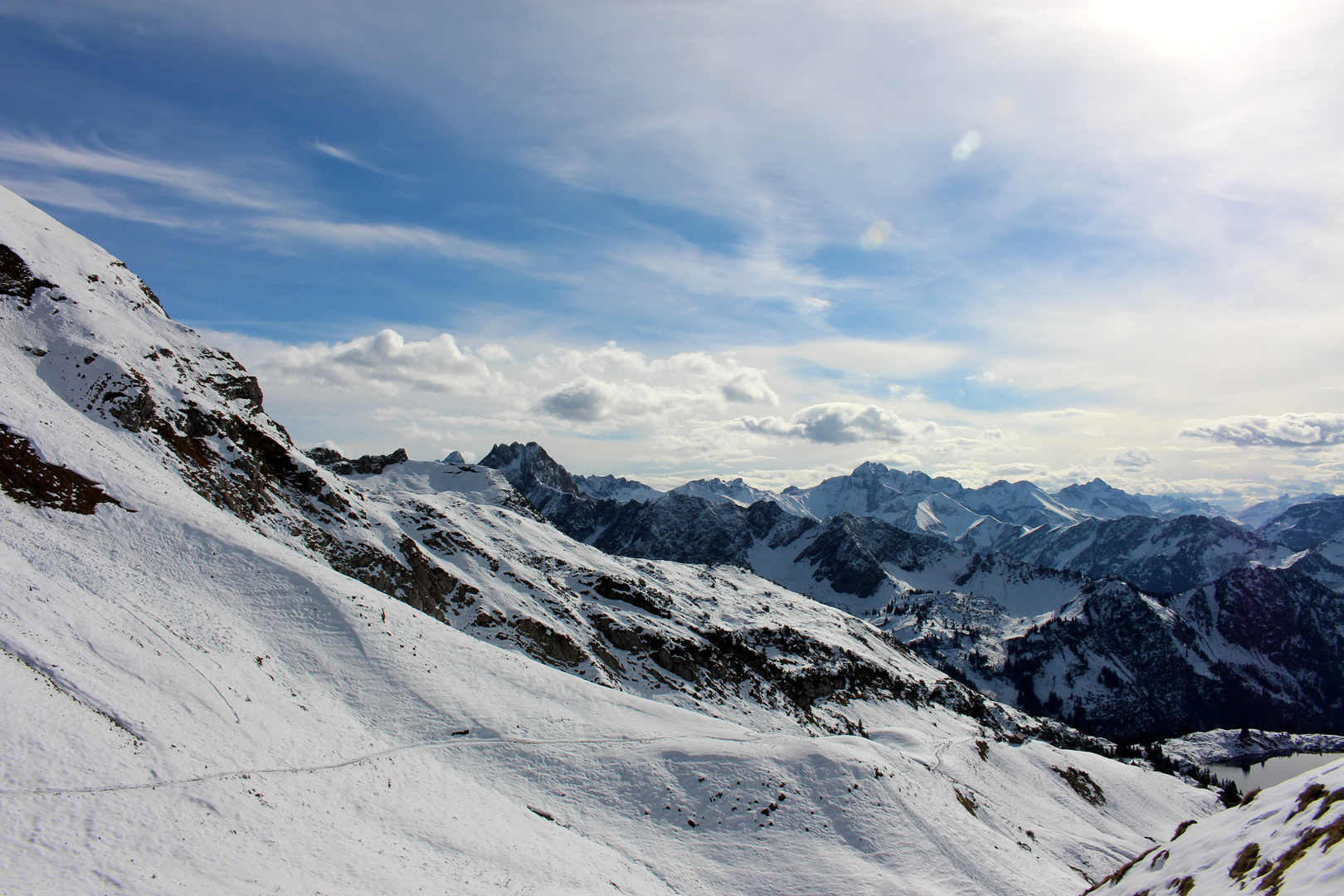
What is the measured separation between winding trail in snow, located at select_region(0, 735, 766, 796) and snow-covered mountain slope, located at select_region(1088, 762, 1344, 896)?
2837cm

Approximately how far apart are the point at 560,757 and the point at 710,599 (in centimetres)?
A: 13195

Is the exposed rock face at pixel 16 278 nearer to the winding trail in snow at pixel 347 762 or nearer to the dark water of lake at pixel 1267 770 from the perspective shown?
the winding trail in snow at pixel 347 762

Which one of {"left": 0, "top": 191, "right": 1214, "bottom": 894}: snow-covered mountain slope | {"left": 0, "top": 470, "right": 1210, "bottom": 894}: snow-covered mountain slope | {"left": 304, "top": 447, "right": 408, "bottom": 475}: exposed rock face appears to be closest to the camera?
{"left": 0, "top": 470, "right": 1210, "bottom": 894}: snow-covered mountain slope

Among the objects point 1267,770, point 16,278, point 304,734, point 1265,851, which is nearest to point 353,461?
point 16,278

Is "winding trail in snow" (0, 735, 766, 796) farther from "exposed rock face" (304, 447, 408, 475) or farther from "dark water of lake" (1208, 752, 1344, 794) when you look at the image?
"dark water of lake" (1208, 752, 1344, 794)

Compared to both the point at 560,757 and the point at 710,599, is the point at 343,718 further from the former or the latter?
the point at 710,599

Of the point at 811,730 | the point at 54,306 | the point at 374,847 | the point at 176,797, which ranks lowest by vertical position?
the point at 811,730

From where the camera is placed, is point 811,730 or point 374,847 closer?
point 374,847

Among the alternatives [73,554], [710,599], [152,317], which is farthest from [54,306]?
[710,599]

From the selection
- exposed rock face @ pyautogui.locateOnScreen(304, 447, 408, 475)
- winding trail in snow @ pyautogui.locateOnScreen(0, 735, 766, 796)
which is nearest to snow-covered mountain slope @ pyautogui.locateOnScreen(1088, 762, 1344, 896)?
winding trail in snow @ pyautogui.locateOnScreen(0, 735, 766, 796)

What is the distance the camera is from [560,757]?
40.0 m

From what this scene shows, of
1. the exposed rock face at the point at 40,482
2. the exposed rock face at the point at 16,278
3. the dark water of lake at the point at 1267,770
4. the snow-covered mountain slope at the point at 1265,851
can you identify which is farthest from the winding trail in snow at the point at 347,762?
the dark water of lake at the point at 1267,770

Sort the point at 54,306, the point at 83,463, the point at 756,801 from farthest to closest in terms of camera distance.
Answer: the point at 54,306, the point at 83,463, the point at 756,801

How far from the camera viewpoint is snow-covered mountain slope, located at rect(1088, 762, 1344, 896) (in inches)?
541
